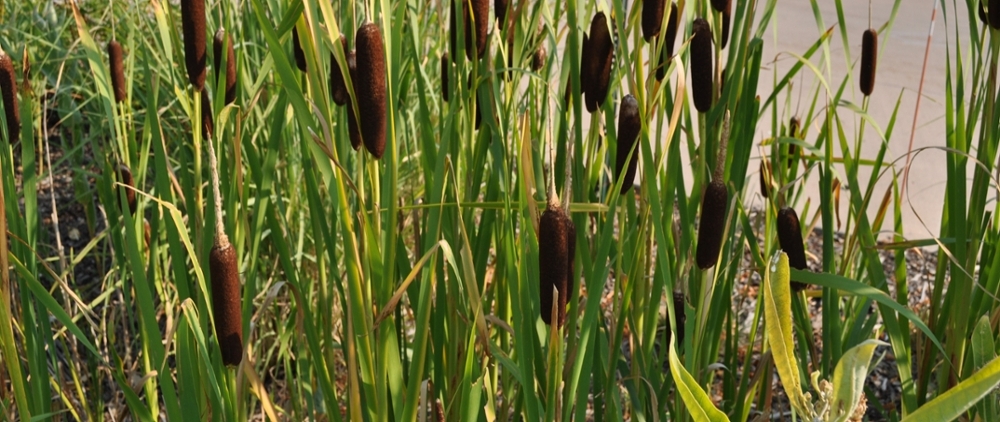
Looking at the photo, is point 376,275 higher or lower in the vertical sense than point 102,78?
lower

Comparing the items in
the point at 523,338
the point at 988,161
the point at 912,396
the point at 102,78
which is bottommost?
the point at 912,396

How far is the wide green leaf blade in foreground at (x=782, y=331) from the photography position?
53 cm

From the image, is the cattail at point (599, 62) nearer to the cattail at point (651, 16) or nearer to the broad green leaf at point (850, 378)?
the cattail at point (651, 16)

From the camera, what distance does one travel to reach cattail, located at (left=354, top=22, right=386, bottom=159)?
0.67m

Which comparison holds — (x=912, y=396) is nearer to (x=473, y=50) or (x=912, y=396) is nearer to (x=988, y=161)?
(x=988, y=161)

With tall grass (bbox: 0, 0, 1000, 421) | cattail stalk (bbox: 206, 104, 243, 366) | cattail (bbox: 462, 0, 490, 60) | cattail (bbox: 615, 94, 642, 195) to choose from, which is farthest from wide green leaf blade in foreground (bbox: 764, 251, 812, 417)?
cattail (bbox: 462, 0, 490, 60)

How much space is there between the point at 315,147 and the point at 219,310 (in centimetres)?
15

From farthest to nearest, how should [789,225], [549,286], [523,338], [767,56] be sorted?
[767,56] → [789,225] → [523,338] → [549,286]

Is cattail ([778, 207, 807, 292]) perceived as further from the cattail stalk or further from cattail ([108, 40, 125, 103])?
cattail ([108, 40, 125, 103])

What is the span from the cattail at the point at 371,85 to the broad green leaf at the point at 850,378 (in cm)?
34

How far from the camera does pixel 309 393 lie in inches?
44.6

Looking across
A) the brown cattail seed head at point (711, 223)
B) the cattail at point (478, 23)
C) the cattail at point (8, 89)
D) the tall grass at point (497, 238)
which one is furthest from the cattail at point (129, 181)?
the brown cattail seed head at point (711, 223)

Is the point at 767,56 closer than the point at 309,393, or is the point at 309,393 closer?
the point at 309,393

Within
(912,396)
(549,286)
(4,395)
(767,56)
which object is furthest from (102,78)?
(767,56)
